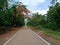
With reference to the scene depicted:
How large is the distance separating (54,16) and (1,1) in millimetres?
21015

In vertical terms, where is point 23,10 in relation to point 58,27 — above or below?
above

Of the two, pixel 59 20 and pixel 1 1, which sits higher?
pixel 1 1

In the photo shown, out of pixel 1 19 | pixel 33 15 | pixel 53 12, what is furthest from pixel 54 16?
pixel 33 15

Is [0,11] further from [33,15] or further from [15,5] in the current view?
[33,15]

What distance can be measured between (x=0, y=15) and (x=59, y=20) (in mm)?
19428

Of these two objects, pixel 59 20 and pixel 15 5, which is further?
pixel 15 5

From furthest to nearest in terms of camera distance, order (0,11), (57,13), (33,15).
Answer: (33,15) < (57,13) < (0,11)

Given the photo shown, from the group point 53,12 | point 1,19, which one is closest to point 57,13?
point 53,12

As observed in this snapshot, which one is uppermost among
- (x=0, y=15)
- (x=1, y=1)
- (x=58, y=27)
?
(x=1, y=1)

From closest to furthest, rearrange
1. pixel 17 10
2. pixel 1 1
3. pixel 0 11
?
1. pixel 1 1
2. pixel 0 11
3. pixel 17 10

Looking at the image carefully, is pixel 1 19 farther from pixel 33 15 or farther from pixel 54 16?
pixel 33 15

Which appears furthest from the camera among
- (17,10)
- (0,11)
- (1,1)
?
(17,10)

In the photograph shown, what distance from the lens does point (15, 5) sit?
69562mm

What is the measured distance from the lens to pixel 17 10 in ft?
228
